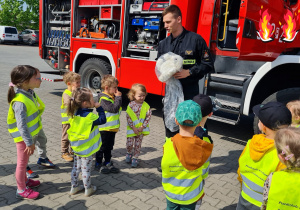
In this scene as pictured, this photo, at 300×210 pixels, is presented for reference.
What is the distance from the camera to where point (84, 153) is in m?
2.90

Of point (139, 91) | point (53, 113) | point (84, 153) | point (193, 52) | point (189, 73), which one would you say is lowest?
point (53, 113)

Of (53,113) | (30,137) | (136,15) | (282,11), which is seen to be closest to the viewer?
(30,137)

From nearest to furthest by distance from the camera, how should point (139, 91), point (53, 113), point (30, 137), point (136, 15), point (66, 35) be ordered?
point (30, 137)
point (139, 91)
point (136, 15)
point (53, 113)
point (66, 35)

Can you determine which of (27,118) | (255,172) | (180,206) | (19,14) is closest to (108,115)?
(27,118)

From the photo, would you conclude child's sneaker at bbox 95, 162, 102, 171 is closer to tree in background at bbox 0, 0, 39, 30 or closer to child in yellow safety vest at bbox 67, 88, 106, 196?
child in yellow safety vest at bbox 67, 88, 106, 196

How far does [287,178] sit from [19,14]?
45.0 m

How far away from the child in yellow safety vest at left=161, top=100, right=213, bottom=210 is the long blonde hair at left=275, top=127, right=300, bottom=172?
0.52 metres

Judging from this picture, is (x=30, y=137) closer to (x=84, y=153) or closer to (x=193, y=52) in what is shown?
(x=84, y=153)

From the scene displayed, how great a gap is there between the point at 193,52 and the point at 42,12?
612 cm

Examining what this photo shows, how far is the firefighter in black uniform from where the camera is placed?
127 inches

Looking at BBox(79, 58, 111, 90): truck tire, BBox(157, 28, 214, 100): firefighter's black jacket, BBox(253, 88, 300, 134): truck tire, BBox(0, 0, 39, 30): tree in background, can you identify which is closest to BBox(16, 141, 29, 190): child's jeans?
BBox(157, 28, 214, 100): firefighter's black jacket

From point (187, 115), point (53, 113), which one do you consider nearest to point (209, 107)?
point (187, 115)

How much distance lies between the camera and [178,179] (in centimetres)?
205

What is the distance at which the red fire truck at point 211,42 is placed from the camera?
3.85m
